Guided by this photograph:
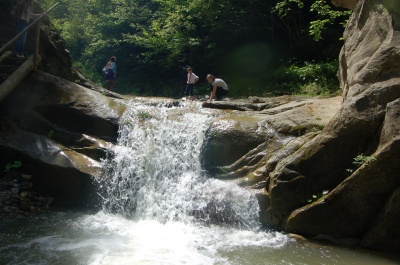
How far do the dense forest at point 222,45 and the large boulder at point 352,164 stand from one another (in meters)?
7.80

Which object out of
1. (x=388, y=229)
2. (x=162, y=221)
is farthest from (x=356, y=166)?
(x=162, y=221)

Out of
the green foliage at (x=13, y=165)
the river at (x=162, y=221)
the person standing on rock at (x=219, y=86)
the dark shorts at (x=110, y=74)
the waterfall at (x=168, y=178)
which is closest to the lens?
the river at (x=162, y=221)

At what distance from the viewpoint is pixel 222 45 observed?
2208 centimetres

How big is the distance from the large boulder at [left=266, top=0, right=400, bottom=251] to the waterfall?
3.42 ft

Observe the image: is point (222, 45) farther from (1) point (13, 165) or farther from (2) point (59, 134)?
(1) point (13, 165)

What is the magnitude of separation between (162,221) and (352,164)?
437 cm

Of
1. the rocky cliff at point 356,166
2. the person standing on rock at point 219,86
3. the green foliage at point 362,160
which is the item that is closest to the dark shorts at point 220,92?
the person standing on rock at point 219,86

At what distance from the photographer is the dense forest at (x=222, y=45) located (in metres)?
18.8

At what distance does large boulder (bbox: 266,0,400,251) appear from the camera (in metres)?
7.36

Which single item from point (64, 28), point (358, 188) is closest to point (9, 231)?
point (358, 188)

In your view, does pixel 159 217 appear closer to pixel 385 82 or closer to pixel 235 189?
pixel 235 189

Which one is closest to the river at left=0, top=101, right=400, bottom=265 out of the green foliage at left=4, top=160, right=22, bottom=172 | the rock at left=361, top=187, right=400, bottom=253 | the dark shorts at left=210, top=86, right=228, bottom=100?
the rock at left=361, top=187, right=400, bottom=253

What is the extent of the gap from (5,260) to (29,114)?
5.53 meters

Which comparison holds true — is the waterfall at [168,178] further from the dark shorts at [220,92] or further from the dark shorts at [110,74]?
the dark shorts at [110,74]
